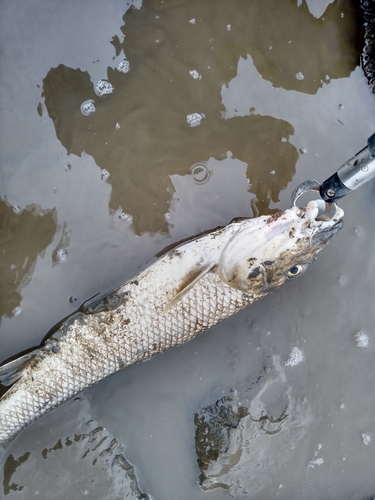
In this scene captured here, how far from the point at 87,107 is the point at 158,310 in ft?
6.67

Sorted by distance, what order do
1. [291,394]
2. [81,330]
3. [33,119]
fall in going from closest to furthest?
1. [81,330]
2. [33,119]
3. [291,394]

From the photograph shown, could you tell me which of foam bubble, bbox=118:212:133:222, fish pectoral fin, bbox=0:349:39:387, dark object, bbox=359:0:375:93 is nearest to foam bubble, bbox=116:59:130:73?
foam bubble, bbox=118:212:133:222

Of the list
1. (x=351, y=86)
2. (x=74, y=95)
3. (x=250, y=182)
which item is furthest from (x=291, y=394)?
(x=74, y=95)

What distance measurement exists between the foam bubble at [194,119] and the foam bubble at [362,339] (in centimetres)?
265

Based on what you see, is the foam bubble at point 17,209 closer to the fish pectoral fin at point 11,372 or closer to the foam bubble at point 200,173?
the fish pectoral fin at point 11,372

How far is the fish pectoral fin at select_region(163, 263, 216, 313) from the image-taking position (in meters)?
3.19

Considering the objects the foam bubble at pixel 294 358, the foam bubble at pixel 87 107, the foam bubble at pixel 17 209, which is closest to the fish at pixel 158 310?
the foam bubble at pixel 294 358

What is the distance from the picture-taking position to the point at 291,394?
4.01m

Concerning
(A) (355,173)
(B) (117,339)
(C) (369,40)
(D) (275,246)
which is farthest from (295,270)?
(C) (369,40)

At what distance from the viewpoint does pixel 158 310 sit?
3330mm

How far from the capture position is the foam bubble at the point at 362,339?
404 centimetres

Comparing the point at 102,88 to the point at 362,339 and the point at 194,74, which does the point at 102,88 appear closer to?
the point at 194,74

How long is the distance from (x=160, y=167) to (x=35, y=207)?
1.25 metres

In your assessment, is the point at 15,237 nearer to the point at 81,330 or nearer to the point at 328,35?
the point at 81,330
